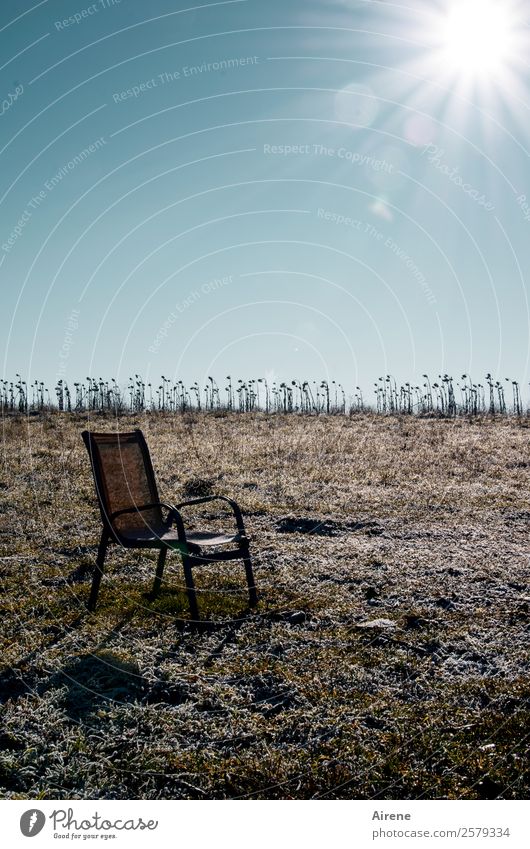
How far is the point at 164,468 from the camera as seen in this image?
13078 millimetres

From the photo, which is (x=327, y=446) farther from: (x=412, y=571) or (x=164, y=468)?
(x=412, y=571)

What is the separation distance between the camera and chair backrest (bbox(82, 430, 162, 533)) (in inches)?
218

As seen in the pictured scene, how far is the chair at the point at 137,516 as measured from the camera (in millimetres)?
5293

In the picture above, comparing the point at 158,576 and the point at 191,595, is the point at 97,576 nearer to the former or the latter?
the point at 158,576

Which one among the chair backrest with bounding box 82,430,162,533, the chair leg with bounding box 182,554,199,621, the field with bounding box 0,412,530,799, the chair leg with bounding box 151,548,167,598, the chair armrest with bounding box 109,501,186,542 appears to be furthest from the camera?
the chair leg with bounding box 151,548,167,598

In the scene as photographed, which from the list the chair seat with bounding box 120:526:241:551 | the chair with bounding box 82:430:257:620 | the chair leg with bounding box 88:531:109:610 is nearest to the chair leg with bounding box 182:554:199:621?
the chair with bounding box 82:430:257:620

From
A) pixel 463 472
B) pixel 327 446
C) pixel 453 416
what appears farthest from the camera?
pixel 453 416

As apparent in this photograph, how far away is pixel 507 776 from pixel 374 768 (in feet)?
1.84

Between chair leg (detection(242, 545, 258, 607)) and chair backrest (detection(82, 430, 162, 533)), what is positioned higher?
chair backrest (detection(82, 430, 162, 533))

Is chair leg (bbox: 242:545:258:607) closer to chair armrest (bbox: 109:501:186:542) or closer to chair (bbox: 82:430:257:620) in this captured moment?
chair (bbox: 82:430:257:620)

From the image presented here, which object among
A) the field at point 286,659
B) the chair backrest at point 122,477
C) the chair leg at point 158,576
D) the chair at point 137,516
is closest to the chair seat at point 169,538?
the chair at point 137,516

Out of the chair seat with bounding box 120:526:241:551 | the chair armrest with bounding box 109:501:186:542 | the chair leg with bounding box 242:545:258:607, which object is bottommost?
the chair leg with bounding box 242:545:258:607

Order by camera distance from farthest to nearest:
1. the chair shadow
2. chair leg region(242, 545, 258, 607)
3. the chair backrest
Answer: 1. chair leg region(242, 545, 258, 607)
2. the chair backrest
3. the chair shadow
